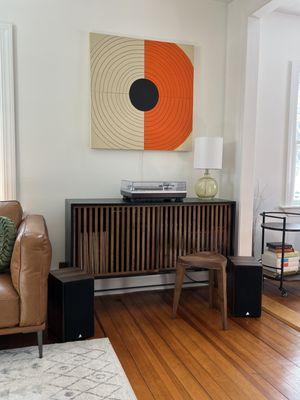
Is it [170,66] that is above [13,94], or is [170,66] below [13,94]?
above

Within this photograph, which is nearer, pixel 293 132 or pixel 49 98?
pixel 49 98

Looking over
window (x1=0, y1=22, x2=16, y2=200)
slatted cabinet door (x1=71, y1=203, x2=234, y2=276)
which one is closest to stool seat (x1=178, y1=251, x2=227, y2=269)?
slatted cabinet door (x1=71, y1=203, x2=234, y2=276)

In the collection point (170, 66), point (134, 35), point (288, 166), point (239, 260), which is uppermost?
point (134, 35)

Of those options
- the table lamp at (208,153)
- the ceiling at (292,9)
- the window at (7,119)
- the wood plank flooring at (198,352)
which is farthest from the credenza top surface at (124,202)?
the ceiling at (292,9)

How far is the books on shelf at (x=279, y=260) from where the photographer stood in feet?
11.2

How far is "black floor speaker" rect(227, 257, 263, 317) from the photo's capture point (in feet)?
8.91

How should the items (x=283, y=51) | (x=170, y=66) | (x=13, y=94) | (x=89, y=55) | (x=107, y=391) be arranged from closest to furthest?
(x=107, y=391)
(x=13, y=94)
(x=89, y=55)
(x=170, y=66)
(x=283, y=51)

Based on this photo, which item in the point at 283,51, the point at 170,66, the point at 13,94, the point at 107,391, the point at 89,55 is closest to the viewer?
the point at 107,391

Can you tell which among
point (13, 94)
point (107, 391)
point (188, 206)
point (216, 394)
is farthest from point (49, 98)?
point (216, 394)

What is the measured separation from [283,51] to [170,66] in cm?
129

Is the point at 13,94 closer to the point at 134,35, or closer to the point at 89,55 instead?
the point at 89,55

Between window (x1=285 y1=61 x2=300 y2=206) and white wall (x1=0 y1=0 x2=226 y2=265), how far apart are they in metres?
1.11

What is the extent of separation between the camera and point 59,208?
119 inches

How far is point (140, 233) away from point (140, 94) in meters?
1.20
